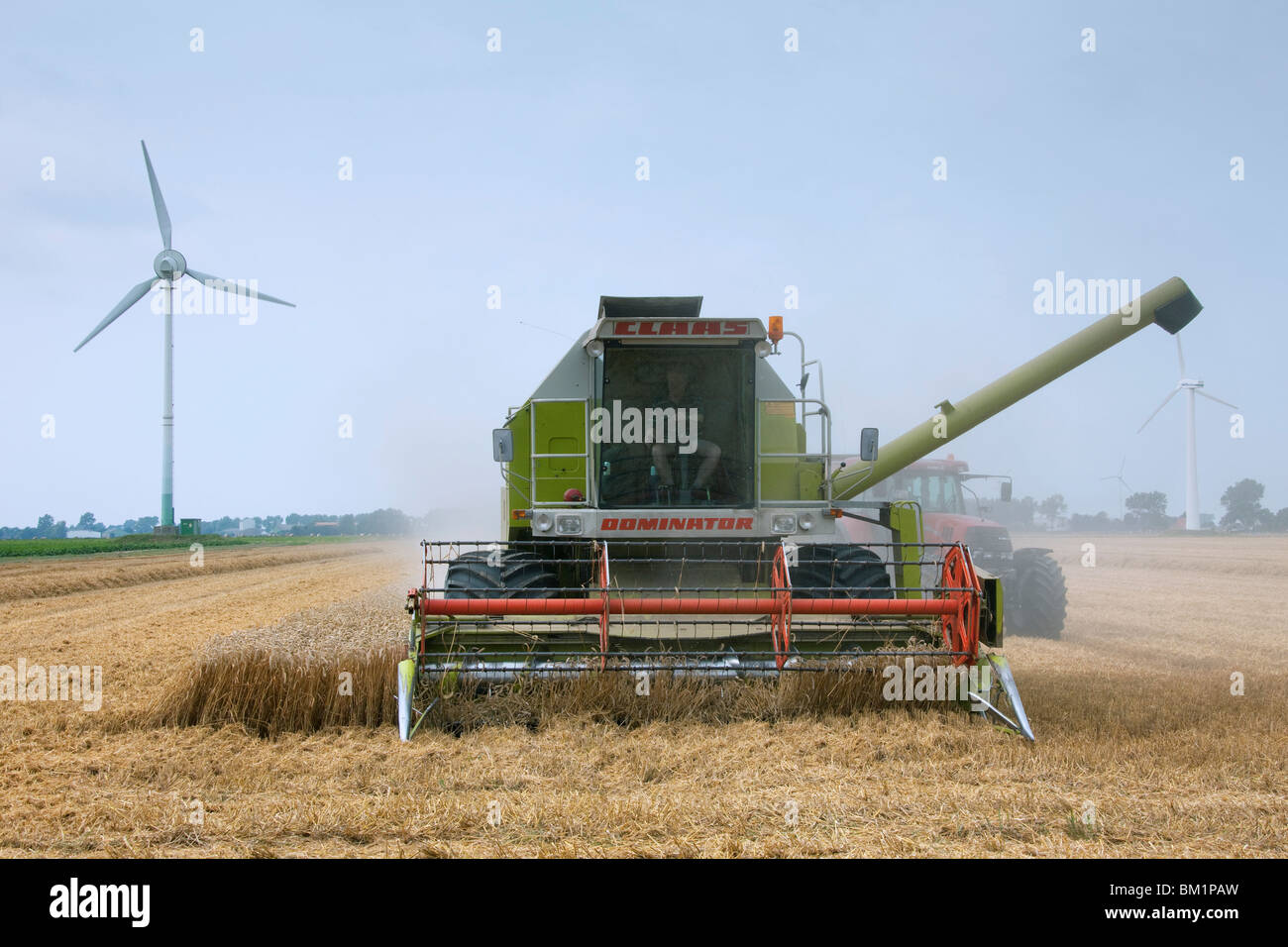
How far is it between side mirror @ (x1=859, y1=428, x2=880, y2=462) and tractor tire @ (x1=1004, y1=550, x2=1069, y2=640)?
18.6 ft

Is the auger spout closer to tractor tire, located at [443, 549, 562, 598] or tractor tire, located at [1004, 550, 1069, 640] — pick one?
tractor tire, located at [443, 549, 562, 598]

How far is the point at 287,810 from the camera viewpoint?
412 cm

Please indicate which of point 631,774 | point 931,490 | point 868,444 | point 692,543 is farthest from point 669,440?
point 931,490

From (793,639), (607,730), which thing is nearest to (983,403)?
(793,639)

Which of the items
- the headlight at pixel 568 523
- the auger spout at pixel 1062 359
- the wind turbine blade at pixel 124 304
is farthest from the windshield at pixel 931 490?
the wind turbine blade at pixel 124 304

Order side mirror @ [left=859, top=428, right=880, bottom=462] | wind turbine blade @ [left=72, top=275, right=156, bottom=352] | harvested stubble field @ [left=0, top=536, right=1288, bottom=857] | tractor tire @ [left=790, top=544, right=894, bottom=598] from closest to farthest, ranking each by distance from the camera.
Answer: harvested stubble field @ [left=0, top=536, right=1288, bottom=857], tractor tire @ [left=790, top=544, right=894, bottom=598], side mirror @ [left=859, top=428, right=880, bottom=462], wind turbine blade @ [left=72, top=275, right=156, bottom=352]

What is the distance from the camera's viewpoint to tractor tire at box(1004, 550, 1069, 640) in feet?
38.2

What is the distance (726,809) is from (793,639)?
235 cm

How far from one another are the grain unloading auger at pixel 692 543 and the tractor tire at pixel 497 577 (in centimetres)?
2

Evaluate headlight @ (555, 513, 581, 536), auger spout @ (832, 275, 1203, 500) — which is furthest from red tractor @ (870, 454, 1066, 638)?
headlight @ (555, 513, 581, 536)

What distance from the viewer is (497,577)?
22.4 ft

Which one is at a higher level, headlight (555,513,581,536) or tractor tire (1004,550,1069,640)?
headlight (555,513,581,536)

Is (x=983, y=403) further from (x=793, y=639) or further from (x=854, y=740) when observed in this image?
(x=854, y=740)
